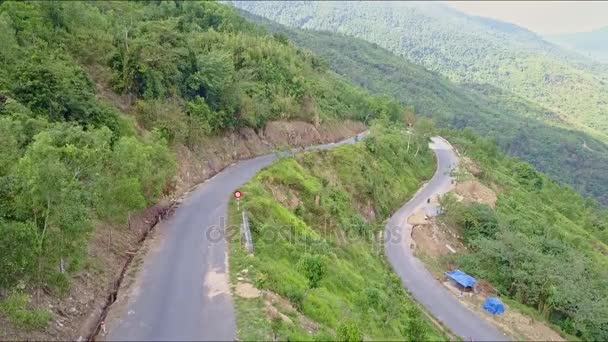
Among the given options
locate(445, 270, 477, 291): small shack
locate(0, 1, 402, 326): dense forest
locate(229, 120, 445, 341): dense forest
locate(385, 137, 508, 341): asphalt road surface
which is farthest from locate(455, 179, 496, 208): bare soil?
locate(445, 270, 477, 291): small shack

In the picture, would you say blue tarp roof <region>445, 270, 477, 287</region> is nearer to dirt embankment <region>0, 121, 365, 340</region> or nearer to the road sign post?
the road sign post

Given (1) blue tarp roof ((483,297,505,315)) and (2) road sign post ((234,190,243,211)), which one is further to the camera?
(1) blue tarp roof ((483,297,505,315))

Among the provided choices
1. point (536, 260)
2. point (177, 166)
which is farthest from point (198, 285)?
point (536, 260)

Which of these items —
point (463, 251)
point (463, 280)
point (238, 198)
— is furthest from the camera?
point (463, 251)

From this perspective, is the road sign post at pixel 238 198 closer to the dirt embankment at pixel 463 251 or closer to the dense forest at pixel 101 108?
the dense forest at pixel 101 108

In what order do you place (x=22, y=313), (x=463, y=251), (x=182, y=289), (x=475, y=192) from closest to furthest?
(x=22, y=313) → (x=182, y=289) → (x=463, y=251) → (x=475, y=192)

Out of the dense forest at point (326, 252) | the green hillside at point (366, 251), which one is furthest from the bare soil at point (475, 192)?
the dense forest at point (326, 252)

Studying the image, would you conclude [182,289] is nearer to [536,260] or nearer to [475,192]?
[536,260]
